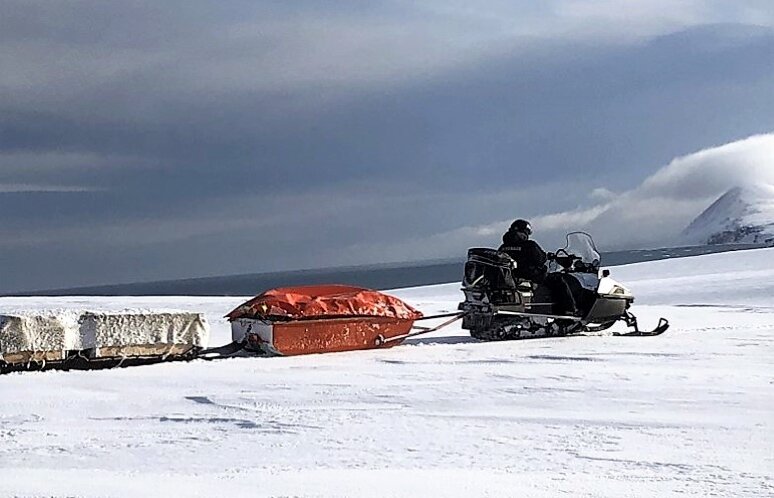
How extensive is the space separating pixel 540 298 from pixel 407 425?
4992 mm

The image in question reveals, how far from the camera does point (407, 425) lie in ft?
15.4

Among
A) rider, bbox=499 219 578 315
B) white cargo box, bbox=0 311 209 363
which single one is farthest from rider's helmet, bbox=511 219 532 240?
white cargo box, bbox=0 311 209 363

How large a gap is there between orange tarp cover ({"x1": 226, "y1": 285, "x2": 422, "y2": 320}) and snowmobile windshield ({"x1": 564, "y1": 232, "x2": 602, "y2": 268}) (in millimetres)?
2290

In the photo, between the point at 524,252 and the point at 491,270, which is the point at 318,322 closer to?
the point at 491,270

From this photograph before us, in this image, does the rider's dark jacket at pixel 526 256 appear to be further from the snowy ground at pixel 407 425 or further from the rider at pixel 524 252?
the snowy ground at pixel 407 425

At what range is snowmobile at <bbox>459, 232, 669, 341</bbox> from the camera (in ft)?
29.6

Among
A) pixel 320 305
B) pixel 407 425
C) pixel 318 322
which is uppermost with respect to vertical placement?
pixel 320 305

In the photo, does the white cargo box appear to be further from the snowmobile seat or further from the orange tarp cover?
the snowmobile seat

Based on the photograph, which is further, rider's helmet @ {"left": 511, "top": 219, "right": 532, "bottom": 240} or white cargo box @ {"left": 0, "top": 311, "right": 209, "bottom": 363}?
rider's helmet @ {"left": 511, "top": 219, "right": 532, "bottom": 240}

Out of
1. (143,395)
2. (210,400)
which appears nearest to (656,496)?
(210,400)

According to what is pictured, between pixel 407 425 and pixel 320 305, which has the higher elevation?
pixel 320 305

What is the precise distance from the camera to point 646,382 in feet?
20.0

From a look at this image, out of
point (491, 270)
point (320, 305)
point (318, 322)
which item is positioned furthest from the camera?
point (491, 270)

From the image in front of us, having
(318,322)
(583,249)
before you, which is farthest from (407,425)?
(583,249)
